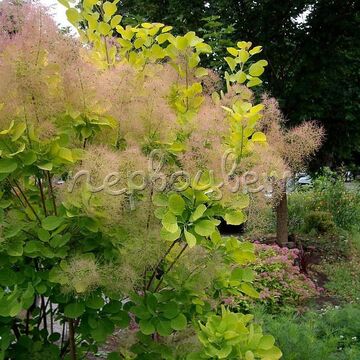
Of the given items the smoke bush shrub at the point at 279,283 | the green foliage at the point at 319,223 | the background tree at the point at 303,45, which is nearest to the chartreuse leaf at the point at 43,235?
the smoke bush shrub at the point at 279,283

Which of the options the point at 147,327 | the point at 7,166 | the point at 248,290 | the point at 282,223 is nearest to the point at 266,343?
the point at 248,290

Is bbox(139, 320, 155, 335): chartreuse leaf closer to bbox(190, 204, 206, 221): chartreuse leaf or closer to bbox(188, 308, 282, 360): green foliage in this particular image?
bbox(188, 308, 282, 360): green foliage

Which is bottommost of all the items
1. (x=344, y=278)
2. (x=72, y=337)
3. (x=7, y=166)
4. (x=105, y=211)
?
(x=344, y=278)

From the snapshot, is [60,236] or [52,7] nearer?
[60,236]

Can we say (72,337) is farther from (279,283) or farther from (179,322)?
(279,283)

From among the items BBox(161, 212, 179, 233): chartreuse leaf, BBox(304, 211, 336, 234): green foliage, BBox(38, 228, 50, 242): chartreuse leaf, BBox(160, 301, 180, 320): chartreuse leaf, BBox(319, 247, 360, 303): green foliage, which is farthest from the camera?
BBox(304, 211, 336, 234): green foliage

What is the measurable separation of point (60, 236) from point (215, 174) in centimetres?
60

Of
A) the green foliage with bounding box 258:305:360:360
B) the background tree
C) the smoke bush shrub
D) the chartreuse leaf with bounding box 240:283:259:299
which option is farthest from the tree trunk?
the chartreuse leaf with bounding box 240:283:259:299

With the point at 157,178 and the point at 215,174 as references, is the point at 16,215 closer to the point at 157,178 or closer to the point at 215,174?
the point at 157,178

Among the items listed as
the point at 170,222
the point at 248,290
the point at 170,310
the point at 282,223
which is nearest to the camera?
the point at 170,222

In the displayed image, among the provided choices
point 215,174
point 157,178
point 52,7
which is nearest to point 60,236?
point 157,178

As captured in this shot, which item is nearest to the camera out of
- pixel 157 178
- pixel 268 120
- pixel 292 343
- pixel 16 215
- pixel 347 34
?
pixel 157 178

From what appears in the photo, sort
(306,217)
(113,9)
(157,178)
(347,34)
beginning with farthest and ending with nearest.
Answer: (306,217), (347,34), (113,9), (157,178)

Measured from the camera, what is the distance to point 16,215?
6.58 ft
